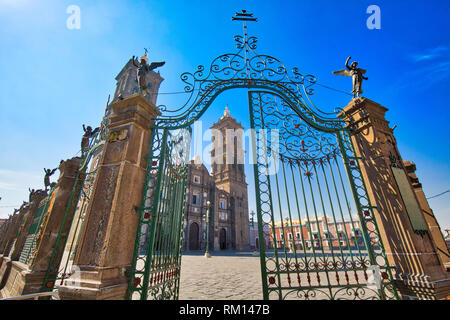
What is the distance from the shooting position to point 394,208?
405 cm

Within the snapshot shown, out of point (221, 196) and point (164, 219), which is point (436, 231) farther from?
point (221, 196)

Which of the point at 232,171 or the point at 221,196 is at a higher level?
the point at 232,171

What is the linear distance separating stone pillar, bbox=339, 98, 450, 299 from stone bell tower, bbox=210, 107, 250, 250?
2782cm

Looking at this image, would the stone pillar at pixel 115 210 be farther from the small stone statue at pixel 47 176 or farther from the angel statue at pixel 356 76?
the small stone statue at pixel 47 176

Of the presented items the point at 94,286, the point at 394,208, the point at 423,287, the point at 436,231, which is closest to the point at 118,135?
the point at 94,286

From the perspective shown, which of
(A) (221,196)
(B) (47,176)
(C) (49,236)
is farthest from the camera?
(A) (221,196)

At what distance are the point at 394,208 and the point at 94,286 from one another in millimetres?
5608

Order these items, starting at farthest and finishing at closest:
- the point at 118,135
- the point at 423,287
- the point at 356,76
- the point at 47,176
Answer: the point at 47,176
the point at 356,76
the point at 118,135
the point at 423,287

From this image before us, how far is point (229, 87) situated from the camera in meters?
5.42

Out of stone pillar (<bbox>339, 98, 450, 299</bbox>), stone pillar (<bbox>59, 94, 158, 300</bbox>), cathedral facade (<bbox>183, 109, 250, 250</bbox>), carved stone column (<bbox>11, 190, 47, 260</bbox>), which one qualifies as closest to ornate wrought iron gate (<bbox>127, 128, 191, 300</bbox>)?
stone pillar (<bbox>59, 94, 158, 300</bbox>)

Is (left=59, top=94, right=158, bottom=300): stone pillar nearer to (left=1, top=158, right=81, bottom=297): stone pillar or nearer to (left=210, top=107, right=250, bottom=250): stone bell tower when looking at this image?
(left=1, top=158, right=81, bottom=297): stone pillar

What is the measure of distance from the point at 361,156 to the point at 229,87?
3.76 meters

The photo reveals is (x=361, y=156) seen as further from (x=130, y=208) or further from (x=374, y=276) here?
(x=130, y=208)
